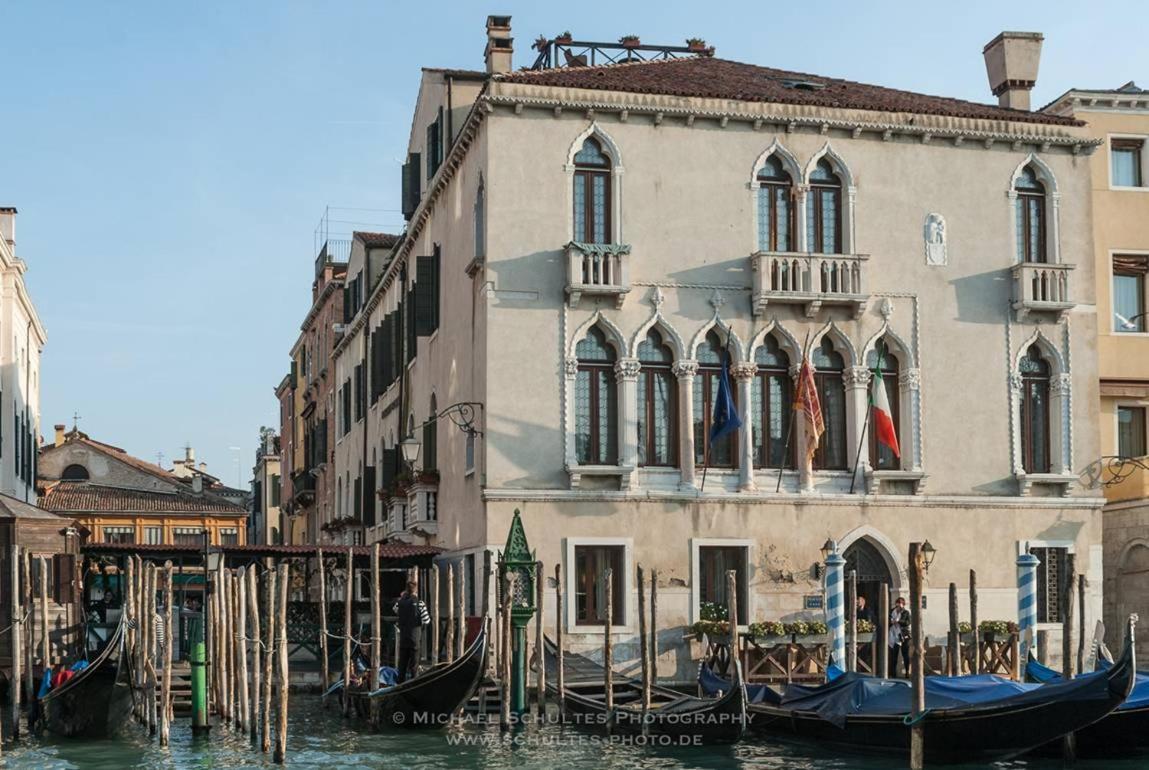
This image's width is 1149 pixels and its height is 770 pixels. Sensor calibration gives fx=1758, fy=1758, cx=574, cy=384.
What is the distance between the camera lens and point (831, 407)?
21.3m

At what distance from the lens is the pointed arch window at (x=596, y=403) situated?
66.6 feet

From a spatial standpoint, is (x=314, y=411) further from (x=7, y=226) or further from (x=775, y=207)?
(x=775, y=207)

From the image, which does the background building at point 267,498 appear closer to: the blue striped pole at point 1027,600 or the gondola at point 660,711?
the gondola at point 660,711

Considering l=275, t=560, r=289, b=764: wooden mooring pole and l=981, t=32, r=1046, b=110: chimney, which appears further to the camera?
l=981, t=32, r=1046, b=110: chimney

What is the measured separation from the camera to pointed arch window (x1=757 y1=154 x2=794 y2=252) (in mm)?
21047

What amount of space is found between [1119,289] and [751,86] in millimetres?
5922

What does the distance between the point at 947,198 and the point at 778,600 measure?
5391 mm

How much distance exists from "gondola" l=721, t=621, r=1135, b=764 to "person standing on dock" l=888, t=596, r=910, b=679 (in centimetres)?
384

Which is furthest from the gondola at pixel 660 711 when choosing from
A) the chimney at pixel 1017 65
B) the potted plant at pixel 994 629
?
the chimney at pixel 1017 65

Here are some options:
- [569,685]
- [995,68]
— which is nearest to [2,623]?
[569,685]

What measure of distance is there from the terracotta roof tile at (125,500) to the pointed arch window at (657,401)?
3261 cm

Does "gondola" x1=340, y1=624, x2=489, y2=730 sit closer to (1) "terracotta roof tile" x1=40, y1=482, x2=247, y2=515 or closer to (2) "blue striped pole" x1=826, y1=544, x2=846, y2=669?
(2) "blue striped pole" x1=826, y1=544, x2=846, y2=669

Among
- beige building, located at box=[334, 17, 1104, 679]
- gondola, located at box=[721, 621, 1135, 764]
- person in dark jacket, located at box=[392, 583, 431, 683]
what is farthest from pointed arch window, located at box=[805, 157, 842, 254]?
gondola, located at box=[721, 621, 1135, 764]

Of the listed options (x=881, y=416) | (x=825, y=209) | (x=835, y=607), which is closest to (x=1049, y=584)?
(x=881, y=416)
